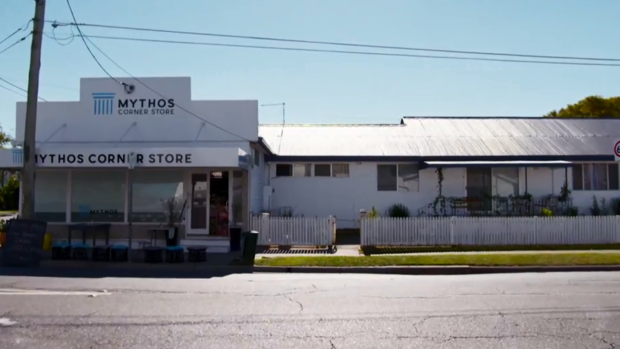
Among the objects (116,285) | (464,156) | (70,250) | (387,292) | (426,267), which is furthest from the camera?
(464,156)

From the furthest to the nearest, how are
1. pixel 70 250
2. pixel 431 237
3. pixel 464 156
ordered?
pixel 464 156 < pixel 431 237 < pixel 70 250

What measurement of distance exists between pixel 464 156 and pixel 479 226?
561 cm

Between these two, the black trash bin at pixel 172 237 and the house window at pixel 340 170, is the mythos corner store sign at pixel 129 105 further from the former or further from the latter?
the house window at pixel 340 170

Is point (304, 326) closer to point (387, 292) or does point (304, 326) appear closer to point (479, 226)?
point (387, 292)

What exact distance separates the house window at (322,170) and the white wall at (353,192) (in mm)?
184

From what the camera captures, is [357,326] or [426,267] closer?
[357,326]

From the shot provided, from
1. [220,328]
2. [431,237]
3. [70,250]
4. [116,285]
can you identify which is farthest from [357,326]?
[431,237]

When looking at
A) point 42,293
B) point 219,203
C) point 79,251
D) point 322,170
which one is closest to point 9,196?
point 322,170

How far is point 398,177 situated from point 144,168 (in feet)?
35.4

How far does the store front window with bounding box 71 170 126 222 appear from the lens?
65.0ft

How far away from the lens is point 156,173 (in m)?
19.7

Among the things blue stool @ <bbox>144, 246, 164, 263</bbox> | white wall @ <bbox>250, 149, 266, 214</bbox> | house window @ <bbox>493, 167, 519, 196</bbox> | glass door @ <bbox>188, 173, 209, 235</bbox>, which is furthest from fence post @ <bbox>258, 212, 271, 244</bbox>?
house window @ <bbox>493, 167, 519, 196</bbox>

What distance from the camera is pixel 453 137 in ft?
90.0

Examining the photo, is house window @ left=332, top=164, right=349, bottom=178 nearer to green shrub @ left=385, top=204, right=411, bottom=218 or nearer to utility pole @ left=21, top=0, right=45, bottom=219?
green shrub @ left=385, top=204, right=411, bottom=218
